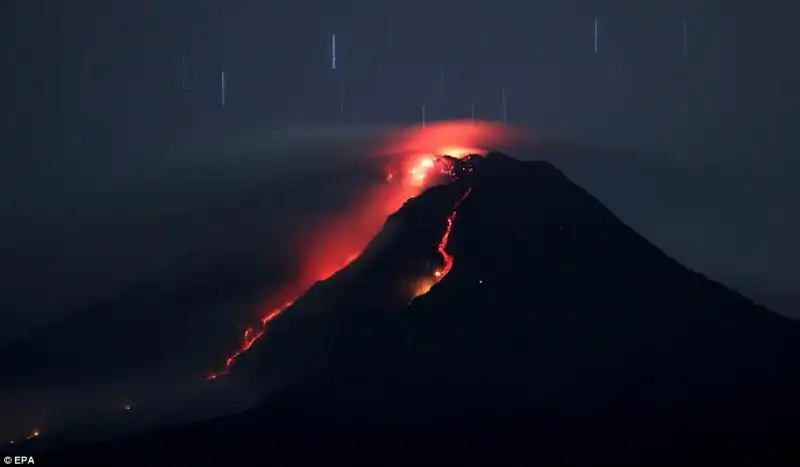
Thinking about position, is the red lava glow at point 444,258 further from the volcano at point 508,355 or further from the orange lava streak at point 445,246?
the volcano at point 508,355

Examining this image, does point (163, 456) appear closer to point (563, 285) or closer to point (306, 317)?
point (306, 317)

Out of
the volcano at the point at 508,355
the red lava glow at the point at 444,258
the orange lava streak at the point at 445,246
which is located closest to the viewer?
the volcano at the point at 508,355

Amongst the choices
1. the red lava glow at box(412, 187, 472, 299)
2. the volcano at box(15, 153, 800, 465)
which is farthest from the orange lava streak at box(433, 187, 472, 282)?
the volcano at box(15, 153, 800, 465)

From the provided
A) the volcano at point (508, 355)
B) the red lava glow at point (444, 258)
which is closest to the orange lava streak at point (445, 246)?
the red lava glow at point (444, 258)

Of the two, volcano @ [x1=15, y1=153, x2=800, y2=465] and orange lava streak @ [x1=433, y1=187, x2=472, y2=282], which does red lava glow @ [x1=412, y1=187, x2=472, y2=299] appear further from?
volcano @ [x1=15, y1=153, x2=800, y2=465]

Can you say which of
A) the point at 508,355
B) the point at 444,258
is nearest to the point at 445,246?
the point at 444,258

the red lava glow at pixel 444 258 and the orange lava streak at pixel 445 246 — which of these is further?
the orange lava streak at pixel 445 246

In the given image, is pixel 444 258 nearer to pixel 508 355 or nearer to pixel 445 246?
pixel 445 246

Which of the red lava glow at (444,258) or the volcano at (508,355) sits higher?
the red lava glow at (444,258)

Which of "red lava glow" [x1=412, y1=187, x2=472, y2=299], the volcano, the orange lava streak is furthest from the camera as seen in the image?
the orange lava streak
